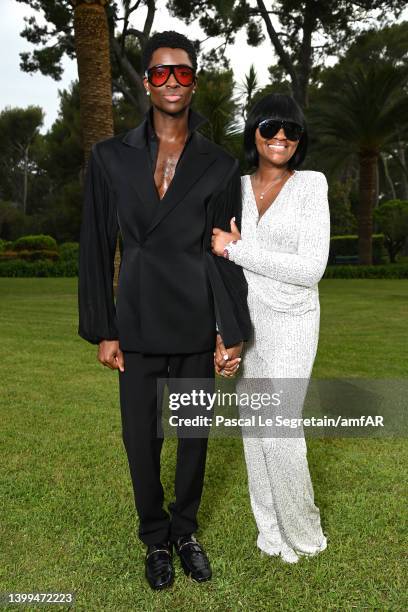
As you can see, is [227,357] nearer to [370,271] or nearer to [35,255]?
[370,271]

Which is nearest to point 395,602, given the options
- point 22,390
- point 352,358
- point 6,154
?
point 22,390

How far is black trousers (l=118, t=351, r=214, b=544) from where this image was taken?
2.57 metres

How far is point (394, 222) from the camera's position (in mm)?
26312

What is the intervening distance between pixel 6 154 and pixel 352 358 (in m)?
42.4

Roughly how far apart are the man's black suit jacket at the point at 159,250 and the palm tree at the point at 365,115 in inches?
813

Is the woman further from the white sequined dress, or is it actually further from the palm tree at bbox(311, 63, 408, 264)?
the palm tree at bbox(311, 63, 408, 264)

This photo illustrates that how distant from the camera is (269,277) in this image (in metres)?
2.48

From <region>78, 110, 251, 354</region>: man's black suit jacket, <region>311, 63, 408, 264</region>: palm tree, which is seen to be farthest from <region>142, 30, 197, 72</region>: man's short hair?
<region>311, 63, 408, 264</region>: palm tree

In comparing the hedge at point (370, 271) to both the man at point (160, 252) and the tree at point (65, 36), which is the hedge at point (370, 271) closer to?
the tree at point (65, 36)

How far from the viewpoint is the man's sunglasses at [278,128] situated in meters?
2.47

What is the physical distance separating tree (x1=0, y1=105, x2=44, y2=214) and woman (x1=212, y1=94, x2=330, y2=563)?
4346 cm

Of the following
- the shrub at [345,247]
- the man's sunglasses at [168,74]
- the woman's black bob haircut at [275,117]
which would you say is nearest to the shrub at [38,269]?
the shrub at [345,247]

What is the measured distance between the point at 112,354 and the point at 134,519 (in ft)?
3.72

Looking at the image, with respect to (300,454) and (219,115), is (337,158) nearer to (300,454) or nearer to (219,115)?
(219,115)
